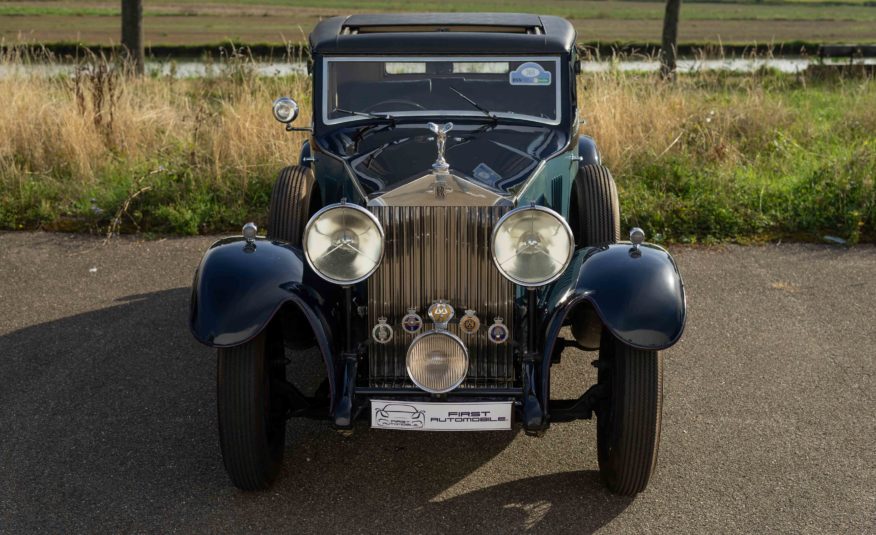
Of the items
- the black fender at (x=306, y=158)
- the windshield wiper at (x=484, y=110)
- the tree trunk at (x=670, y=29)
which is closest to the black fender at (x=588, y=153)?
the windshield wiper at (x=484, y=110)

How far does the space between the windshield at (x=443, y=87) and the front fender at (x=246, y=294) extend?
4.06 feet

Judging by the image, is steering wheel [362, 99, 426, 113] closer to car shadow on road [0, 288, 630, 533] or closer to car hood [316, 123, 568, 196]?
car hood [316, 123, 568, 196]

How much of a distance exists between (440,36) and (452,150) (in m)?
0.73

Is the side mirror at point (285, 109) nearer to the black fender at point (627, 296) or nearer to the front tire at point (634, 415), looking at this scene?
the black fender at point (627, 296)

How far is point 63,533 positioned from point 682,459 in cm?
263

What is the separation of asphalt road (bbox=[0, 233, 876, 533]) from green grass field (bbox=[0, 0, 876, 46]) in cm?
1850

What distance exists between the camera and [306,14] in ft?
117

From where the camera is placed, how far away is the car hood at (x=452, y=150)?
14.8ft

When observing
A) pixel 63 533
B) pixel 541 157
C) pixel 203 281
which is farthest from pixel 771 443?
pixel 63 533

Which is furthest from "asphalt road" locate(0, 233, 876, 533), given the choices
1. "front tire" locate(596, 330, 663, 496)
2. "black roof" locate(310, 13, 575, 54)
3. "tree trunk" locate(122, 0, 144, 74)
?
"tree trunk" locate(122, 0, 144, 74)

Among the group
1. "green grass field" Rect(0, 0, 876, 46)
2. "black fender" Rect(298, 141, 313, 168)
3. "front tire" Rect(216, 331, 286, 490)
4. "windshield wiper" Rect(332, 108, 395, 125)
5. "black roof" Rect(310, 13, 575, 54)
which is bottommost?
"front tire" Rect(216, 331, 286, 490)


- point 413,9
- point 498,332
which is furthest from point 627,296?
point 413,9

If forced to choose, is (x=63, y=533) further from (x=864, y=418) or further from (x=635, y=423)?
(x=864, y=418)

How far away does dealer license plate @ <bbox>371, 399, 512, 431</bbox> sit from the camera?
149 inches
